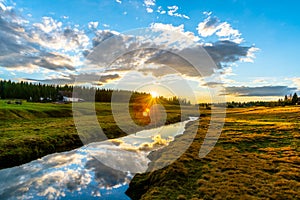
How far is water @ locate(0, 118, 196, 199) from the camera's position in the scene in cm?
1816

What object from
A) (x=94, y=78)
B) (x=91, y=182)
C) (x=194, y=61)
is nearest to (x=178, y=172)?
(x=91, y=182)

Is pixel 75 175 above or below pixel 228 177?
below

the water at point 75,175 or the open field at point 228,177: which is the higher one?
the open field at point 228,177

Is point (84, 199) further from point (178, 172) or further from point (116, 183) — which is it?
point (178, 172)

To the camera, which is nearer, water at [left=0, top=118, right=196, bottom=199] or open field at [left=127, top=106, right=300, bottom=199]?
open field at [left=127, top=106, right=300, bottom=199]

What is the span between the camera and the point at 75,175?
22844 millimetres

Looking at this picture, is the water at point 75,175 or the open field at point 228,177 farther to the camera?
the water at point 75,175

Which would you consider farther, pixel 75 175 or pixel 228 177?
pixel 75 175

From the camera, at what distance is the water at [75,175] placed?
1816 cm

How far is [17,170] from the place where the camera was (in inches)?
929

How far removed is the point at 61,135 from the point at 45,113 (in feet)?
112

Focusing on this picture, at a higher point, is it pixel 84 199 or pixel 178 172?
pixel 178 172

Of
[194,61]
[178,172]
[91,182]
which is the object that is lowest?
[91,182]

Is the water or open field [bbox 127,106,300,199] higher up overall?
open field [bbox 127,106,300,199]
